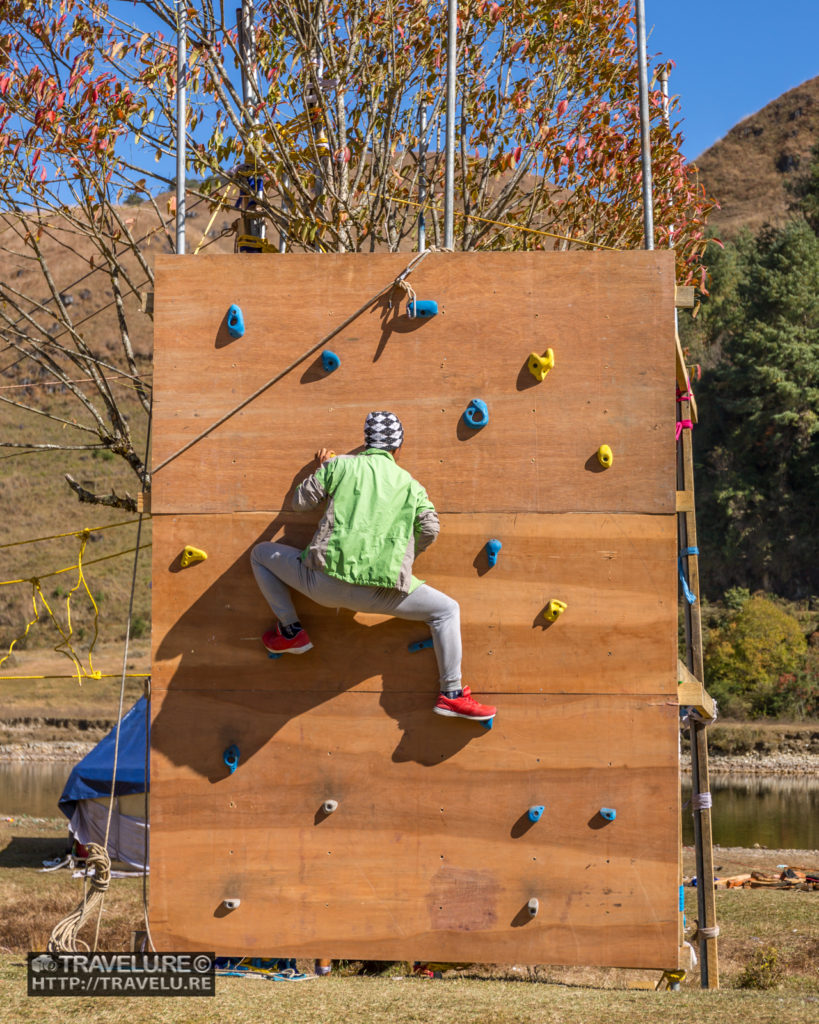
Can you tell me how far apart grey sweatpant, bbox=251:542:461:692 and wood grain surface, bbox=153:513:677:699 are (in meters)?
0.14

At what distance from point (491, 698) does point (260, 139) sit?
5144 millimetres

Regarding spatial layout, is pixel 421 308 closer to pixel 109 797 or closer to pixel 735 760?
pixel 109 797

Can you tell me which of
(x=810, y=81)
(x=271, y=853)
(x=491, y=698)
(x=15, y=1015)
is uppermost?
(x=810, y=81)

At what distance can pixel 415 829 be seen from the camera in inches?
210

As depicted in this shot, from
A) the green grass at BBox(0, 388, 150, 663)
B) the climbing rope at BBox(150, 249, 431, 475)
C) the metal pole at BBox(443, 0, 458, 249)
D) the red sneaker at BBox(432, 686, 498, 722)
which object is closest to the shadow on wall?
the red sneaker at BBox(432, 686, 498, 722)

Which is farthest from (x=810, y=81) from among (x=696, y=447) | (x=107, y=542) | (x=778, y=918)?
(x=778, y=918)

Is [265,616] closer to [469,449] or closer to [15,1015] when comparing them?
[469,449]

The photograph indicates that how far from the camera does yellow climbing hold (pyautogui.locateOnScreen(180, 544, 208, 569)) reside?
5.43 metres

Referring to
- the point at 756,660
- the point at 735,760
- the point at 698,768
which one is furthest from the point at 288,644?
the point at 756,660

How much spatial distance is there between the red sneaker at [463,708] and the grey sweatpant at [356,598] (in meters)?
0.06

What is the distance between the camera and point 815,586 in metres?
52.8

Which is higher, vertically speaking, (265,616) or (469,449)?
(469,449)

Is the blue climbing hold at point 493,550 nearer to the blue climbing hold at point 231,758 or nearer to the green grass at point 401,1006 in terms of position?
the blue climbing hold at point 231,758

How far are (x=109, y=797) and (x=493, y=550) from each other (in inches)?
528
